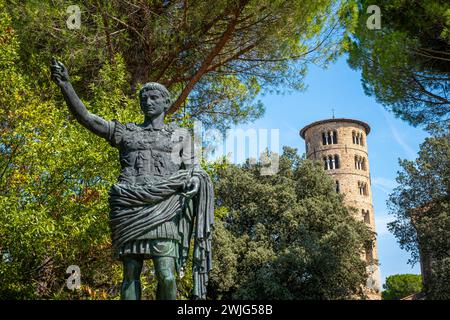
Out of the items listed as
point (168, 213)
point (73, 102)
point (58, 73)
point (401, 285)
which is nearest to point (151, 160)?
point (168, 213)

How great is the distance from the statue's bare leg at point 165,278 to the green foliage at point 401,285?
56.0m

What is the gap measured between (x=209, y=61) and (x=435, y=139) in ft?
50.6

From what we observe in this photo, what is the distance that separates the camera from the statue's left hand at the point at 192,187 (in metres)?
4.01

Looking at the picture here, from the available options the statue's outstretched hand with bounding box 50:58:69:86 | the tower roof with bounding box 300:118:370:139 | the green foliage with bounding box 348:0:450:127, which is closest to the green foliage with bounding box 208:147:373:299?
the green foliage with bounding box 348:0:450:127

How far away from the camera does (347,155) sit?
53.6m

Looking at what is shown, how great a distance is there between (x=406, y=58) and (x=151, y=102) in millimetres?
11286

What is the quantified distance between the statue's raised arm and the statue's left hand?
2.76 feet

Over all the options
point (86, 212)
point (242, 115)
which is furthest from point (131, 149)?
point (242, 115)

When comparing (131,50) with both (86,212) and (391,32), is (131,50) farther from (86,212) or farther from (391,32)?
(391,32)

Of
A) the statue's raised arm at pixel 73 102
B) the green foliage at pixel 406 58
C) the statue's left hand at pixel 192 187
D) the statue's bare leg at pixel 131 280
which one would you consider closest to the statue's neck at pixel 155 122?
the statue's raised arm at pixel 73 102

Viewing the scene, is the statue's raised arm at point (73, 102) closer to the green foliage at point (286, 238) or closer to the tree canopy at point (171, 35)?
the tree canopy at point (171, 35)

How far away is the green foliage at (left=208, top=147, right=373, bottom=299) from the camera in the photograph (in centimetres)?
2073

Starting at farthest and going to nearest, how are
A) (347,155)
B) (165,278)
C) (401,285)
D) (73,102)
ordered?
1. (401,285)
2. (347,155)
3. (73,102)
4. (165,278)

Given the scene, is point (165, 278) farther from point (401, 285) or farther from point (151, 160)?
point (401, 285)
